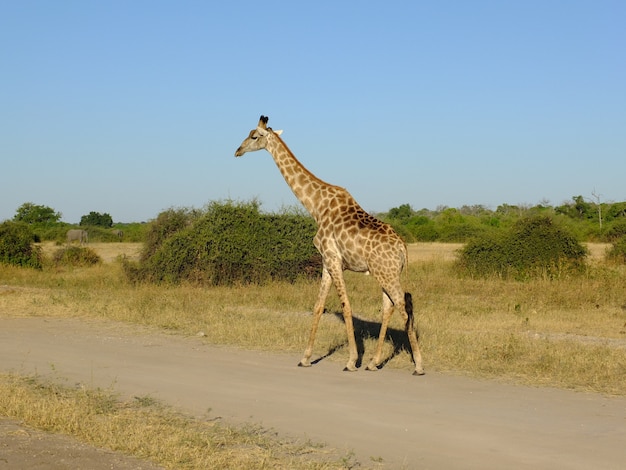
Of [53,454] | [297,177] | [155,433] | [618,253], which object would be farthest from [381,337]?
[618,253]

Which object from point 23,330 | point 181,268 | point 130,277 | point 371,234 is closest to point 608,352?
point 371,234

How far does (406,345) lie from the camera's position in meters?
12.2

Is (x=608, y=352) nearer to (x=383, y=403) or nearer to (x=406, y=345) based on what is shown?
(x=406, y=345)

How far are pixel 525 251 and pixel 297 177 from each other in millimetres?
13456

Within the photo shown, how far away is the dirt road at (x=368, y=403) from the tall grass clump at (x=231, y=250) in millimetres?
8310

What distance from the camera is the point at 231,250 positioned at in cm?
2102

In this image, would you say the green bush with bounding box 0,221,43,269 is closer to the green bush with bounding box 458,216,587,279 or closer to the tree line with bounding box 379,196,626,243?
the green bush with bounding box 458,216,587,279

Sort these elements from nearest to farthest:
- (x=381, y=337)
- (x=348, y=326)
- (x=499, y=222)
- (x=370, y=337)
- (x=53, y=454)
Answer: (x=53, y=454), (x=381, y=337), (x=348, y=326), (x=370, y=337), (x=499, y=222)

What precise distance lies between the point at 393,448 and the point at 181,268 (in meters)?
15.1

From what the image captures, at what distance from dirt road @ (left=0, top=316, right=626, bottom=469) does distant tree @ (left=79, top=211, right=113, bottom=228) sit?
77.1 m

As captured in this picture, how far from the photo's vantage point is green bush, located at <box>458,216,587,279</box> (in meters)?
22.8

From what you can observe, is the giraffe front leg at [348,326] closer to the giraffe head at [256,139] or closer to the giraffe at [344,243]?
the giraffe at [344,243]

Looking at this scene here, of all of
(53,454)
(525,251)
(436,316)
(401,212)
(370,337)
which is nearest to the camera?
(53,454)

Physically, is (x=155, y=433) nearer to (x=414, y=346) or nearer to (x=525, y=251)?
(x=414, y=346)
